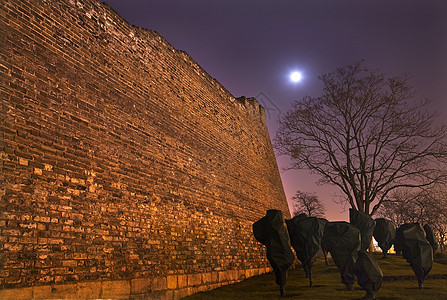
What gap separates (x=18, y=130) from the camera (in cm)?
538

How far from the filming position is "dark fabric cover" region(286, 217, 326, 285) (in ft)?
31.5

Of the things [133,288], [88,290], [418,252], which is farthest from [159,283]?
[418,252]

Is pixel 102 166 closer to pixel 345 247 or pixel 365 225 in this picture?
pixel 345 247

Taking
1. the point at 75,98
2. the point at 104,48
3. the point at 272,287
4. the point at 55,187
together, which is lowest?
the point at 272,287

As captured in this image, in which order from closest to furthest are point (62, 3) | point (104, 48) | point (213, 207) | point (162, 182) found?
1. point (62, 3)
2. point (104, 48)
3. point (162, 182)
4. point (213, 207)

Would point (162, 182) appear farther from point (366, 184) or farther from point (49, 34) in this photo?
point (366, 184)

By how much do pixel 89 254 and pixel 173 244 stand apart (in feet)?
8.67

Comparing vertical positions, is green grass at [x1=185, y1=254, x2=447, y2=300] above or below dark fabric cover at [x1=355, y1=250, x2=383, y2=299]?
below

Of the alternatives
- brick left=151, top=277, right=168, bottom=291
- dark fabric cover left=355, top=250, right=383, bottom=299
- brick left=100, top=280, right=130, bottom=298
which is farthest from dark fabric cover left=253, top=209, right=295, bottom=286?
brick left=100, top=280, right=130, bottom=298

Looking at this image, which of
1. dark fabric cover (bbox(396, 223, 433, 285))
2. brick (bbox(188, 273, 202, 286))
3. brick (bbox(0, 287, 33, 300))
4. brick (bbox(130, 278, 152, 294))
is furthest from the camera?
brick (bbox(188, 273, 202, 286))

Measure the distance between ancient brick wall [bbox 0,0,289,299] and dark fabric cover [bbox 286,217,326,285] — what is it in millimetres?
2344

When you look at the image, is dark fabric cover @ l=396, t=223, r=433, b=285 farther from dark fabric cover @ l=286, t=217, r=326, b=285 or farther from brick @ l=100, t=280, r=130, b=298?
brick @ l=100, t=280, r=130, b=298

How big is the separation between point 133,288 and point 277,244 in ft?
10.7

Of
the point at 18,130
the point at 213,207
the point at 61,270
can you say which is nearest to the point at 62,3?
the point at 18,130
